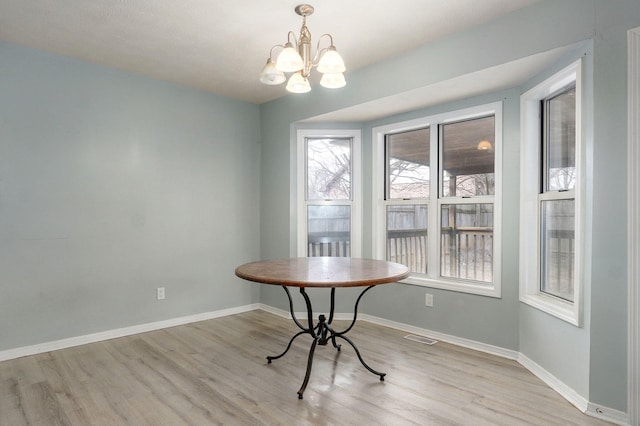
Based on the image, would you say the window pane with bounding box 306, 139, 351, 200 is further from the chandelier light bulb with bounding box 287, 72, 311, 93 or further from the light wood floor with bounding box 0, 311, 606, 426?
the chandelier light bulb with bounding box 287, 72, 311, 93

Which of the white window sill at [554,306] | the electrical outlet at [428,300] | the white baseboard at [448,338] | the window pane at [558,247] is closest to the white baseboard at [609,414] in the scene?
the white window sill at [554,306]

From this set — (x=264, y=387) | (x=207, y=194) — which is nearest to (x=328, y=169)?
(x=207, y=194)

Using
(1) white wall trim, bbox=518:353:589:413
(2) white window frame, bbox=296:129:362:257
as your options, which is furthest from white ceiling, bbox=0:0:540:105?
(1) white wall trim, bbox=518:353:589:413

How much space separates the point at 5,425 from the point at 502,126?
3.86 metres

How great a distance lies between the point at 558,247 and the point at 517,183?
589 millimetres

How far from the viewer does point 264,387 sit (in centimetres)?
251

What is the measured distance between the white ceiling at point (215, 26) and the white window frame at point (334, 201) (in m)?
0.87

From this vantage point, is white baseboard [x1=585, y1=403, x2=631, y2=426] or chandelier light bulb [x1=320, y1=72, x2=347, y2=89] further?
chandelier light bulb [x1=320, y1=72, x2=347, y2=89]

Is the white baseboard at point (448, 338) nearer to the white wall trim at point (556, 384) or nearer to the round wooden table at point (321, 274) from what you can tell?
the white wall trim at point (556, 384)

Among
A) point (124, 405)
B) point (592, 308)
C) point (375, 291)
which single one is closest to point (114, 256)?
point (124, 405)

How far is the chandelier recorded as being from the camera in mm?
2152

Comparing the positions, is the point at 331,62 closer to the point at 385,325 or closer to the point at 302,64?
the point at 302,64

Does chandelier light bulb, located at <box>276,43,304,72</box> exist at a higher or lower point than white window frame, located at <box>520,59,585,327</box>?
higher

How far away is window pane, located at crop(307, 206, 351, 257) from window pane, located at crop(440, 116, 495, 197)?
46.1 inches
